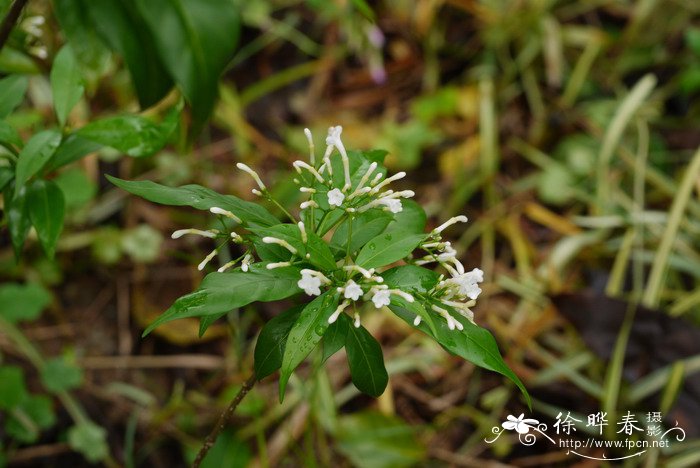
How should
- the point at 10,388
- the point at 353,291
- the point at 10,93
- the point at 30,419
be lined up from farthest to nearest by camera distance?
the point at 30,419 < the point at 10,388 < the point at 10,93 < the point at 353,291

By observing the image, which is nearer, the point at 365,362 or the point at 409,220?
the point at 365,362

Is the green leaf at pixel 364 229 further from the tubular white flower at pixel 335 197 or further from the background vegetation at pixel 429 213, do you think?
the background vegetation at pixel 429 213

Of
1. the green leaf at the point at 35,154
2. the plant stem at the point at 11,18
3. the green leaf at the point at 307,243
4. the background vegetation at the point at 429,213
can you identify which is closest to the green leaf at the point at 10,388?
the background vegetation at the point at 429,213

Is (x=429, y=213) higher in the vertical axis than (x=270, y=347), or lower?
lower

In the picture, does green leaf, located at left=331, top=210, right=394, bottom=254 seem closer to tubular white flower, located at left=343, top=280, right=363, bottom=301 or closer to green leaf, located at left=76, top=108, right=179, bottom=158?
tubular white flower, located at left=343, top=280, right=363, bottom=301

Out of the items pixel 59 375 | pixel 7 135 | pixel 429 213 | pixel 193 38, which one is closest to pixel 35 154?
pixel 7 135

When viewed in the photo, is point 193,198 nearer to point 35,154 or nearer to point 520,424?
point 35,154

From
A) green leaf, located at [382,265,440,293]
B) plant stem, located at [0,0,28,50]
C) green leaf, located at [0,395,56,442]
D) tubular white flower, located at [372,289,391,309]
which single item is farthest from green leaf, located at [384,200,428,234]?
green leaf, located at [0,395,56,442]

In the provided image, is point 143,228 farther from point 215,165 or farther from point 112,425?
point 112,425

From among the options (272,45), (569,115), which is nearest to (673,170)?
(569,115)
